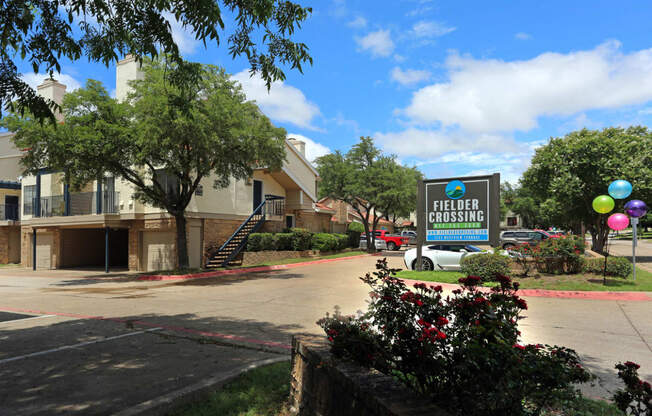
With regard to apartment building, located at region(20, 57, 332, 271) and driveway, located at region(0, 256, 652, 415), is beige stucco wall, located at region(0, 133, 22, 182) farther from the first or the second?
driveway, located at region(0, 256, 652, 415)

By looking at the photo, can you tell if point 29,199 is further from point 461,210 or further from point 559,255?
point 559,255

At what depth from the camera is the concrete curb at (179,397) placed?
12.6ft

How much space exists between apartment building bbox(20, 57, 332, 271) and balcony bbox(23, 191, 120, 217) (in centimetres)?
5

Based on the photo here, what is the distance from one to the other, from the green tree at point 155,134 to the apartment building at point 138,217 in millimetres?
3492

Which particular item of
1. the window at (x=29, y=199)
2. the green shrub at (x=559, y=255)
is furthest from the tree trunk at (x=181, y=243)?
the window at (x=29, y=199)

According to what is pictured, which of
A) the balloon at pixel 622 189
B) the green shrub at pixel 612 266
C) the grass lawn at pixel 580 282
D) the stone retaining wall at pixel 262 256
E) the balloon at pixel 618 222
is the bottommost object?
the stone retaining wall at pixel 262 256

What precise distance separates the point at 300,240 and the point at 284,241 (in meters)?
1.20

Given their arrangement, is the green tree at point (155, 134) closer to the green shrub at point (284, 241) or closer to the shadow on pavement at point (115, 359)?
the green shrub at point (284, 241)

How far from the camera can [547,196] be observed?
1021 inches

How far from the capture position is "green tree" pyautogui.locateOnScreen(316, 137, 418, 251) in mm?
31672

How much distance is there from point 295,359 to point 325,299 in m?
7.96

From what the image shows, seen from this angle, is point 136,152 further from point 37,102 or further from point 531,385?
point 531,385

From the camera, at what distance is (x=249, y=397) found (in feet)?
13.8

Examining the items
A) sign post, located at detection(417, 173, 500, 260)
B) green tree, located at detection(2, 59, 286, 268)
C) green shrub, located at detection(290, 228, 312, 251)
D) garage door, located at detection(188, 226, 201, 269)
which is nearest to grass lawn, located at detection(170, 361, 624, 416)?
sign post, located at detection(417, 173, 500, 260)
